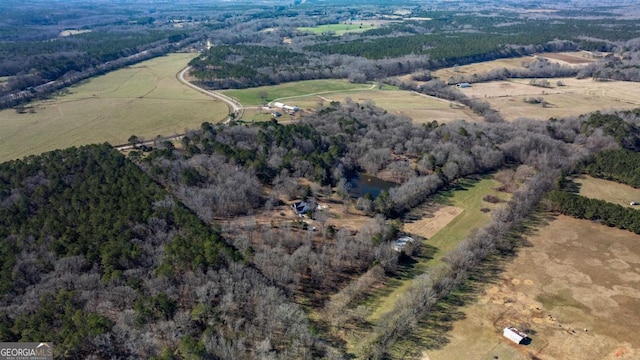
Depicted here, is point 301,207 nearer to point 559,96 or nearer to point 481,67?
point 559,96

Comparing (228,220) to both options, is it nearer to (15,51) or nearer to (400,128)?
(400,128)

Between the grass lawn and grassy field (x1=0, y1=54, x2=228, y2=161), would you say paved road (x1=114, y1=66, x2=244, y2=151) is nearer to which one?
grassy field (x1=0, y1=54, x2=228, y2=161)

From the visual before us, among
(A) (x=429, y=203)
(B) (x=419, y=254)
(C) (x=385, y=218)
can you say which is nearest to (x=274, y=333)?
(B) (x=419, y=254)

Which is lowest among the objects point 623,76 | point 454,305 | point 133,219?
point 454,305

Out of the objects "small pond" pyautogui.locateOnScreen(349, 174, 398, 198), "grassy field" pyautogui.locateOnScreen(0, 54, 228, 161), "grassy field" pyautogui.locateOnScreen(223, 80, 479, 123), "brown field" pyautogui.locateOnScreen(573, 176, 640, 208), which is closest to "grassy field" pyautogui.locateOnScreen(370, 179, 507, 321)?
"small pond" pyautogui.locateOnScreen(349, 174, 398, 198)

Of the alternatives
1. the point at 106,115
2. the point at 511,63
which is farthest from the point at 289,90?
the point at 511,63

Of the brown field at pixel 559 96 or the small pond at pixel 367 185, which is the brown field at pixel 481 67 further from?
the small pond at pixel 367 185

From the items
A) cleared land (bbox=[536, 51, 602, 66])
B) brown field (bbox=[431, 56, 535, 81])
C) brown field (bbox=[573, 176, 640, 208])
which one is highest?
cleared land (bbox=[536, 51, 602, 66])
